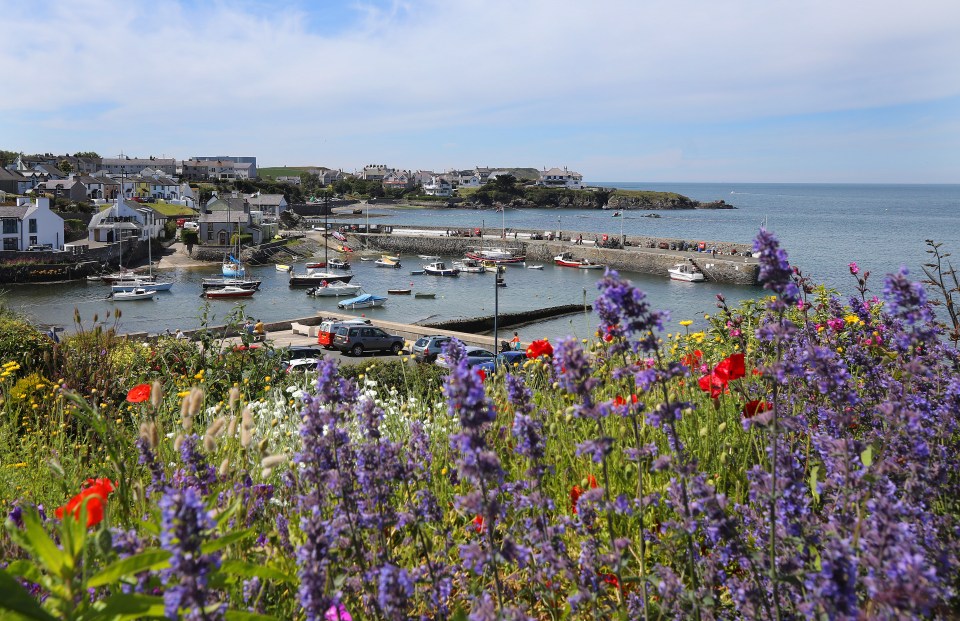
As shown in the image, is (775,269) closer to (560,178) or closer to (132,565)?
(132,565)

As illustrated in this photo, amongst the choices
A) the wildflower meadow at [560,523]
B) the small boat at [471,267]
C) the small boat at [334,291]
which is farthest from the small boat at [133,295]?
the wildflower meadow at [560,523]

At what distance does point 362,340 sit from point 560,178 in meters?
167

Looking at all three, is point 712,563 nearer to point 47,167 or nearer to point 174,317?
point 174,317

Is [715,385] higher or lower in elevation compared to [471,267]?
higher

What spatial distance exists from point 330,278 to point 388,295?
5.50 metres

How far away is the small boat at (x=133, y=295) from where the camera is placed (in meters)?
41.8

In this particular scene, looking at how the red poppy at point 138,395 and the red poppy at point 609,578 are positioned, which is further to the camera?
the red poppy at point 138,395

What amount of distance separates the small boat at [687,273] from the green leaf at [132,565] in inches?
2067

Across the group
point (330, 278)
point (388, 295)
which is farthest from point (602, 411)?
point (330, 278)

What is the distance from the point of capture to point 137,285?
1793 inches

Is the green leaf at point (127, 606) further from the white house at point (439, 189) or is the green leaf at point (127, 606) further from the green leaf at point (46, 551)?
the white house at point (439, 189)

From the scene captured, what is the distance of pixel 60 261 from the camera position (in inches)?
2037

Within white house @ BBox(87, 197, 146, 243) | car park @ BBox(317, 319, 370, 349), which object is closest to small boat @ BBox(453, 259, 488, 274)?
white house @ BBox(87, 197, 146, 243)

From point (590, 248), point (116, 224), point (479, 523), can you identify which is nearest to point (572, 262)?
point (590, 248)
